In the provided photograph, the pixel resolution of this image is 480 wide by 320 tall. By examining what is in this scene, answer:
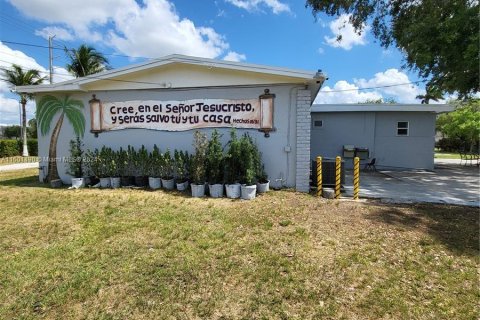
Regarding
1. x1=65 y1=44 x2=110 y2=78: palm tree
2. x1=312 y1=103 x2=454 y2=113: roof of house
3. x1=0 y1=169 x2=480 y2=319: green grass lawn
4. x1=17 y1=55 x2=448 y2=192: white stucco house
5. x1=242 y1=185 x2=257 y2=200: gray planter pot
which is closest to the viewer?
x1=0 y1=169 x2=480 y2=319: green grass lawn

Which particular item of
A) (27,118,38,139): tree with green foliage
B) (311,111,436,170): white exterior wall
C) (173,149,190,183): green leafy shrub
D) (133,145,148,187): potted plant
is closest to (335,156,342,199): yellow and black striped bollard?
(173,149,190,183): green leafy shrub

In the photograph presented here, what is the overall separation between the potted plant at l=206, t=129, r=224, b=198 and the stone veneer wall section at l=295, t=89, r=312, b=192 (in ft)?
6.66

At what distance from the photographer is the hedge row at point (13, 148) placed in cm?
2033

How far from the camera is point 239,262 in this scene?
376 centimetres

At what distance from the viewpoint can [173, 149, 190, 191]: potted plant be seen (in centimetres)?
768

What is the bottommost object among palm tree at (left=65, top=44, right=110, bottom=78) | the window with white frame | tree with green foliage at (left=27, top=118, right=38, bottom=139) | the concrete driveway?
the concrete driveway

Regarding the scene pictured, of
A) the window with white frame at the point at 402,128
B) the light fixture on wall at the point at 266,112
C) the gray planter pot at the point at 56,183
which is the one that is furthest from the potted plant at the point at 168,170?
the window with white frame at the point at 402,128

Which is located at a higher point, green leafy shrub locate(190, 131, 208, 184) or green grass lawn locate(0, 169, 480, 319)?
green leafy shrub locate(190, 131, 208, 184)

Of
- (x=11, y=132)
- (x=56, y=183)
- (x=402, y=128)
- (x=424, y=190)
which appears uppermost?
(x=11, y=132)

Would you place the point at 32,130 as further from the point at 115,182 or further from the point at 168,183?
the point at 168,183

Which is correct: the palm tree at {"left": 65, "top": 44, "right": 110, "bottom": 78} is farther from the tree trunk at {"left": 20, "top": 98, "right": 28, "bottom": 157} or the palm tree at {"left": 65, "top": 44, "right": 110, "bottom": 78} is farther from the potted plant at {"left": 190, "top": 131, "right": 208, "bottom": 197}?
the potted plant at {"left": 190, "top": 131, "right": 208, "bottom": 197}

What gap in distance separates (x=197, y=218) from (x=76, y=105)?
6078 millimetres

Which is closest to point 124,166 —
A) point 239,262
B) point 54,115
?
point 54,115

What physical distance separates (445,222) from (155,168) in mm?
6799
